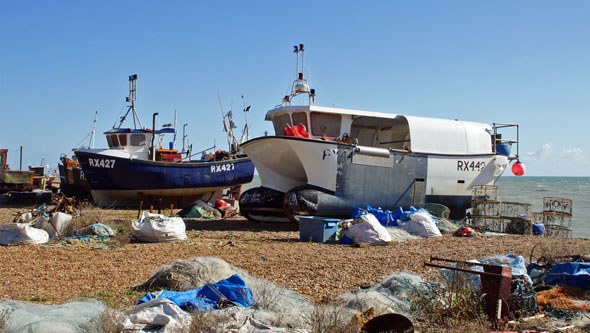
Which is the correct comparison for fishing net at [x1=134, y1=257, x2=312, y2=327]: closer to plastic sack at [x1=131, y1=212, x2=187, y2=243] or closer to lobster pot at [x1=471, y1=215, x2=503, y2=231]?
plastic sack at [x1=131, y1=212, x2=187, y2=243]

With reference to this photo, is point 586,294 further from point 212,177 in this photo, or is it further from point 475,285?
point 212,177

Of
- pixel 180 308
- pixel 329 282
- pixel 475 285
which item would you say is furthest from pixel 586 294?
pixel 180 308

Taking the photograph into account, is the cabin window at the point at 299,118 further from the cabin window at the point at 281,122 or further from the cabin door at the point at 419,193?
the cabin door at the point at 419,193

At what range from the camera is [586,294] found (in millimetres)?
5359

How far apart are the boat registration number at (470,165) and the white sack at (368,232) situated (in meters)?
6.06

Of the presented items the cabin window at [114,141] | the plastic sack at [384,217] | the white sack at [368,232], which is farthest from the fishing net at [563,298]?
the cabin window at [114,141]

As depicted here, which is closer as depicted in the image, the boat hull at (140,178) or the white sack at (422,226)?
the white sack at (422,226)

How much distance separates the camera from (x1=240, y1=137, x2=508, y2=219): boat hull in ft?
42.7

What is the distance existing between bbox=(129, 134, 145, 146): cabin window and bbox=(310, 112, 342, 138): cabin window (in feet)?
32.5

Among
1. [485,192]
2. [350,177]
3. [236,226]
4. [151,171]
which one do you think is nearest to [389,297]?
[350,177]

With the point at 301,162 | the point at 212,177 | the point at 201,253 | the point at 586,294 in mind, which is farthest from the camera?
the point at 212,177

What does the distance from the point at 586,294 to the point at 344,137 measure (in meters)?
9.10

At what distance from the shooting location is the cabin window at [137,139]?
21297 millimetres

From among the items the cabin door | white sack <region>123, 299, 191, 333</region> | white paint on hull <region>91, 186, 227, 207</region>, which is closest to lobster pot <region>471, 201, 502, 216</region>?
the cabin door
